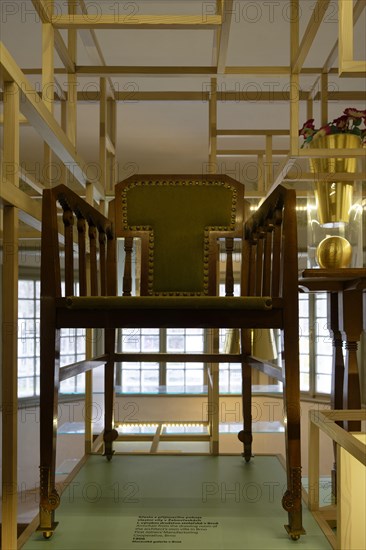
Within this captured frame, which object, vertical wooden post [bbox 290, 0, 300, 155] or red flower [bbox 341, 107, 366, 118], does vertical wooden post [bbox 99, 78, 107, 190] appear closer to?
vertical wooden post [bbox 290, 0, 300, 155]

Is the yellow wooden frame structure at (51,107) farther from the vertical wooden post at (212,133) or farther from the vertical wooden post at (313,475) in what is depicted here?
the vertical wooden post at (313,475)

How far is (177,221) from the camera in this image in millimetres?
2012

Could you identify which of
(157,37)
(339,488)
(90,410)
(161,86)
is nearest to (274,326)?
(339,488)

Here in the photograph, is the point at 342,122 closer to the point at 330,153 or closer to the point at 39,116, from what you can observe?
the point at 330,153

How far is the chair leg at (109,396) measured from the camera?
78.4 inches

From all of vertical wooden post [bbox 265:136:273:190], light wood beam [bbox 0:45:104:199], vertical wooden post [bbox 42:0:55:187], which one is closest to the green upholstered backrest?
light wood beam [bbox 0:45:104:199]

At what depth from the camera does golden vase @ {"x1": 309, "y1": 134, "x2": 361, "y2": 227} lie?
2227 millimetres

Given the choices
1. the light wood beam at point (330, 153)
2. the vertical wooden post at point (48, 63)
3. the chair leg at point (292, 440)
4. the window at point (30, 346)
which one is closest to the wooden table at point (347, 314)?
the light wood beam at point (330, 153)

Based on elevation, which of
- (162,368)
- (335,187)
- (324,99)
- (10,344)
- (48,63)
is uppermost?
(324,99)

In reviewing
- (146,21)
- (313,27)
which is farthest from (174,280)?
(313,27)

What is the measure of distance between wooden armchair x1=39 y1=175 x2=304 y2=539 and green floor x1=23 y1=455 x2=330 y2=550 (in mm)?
67

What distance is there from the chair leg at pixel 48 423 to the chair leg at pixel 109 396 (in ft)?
2.09

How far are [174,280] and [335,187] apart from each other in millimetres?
704

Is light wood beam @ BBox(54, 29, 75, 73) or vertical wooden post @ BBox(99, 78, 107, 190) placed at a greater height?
light wood beam @ BBox(54, 29, 75, 73)
